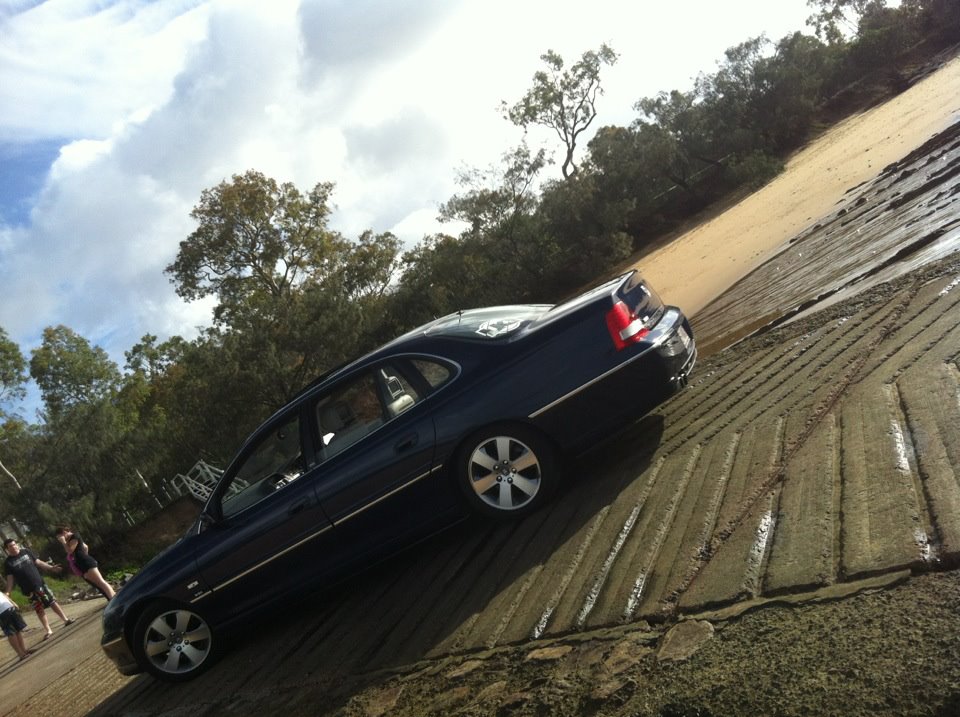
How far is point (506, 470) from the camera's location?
232 inches

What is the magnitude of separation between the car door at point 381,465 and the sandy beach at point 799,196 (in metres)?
9.58

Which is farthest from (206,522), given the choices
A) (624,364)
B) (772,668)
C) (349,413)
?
(772,668)

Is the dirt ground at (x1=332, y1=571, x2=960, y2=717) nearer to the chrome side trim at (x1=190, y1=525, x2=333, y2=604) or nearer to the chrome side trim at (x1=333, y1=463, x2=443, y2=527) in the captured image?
the chrome side trim at (x1=333, y1=463, x2=443, y2=527)

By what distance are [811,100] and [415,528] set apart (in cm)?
3519

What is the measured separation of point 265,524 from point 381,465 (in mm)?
980

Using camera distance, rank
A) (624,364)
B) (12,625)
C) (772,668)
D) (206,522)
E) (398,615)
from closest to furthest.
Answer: (772,668)
(398,615)
(624,364)
(206,522)
(12,625)

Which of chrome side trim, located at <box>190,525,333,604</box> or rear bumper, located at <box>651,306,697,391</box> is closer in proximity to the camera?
rear bumper, located at <box>651,306,697,391</box>

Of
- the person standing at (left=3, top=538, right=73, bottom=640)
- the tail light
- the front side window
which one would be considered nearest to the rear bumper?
the tail light

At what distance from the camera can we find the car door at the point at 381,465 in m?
5.93

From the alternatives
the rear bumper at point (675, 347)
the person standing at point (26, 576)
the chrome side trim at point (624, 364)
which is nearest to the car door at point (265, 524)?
the chrome side trim at point (624, 364)

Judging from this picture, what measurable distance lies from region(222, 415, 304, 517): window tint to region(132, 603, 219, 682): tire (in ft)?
2.88

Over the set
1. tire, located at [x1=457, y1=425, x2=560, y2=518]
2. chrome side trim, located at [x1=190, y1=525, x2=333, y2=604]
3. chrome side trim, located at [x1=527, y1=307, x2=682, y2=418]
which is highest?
chrome side trim, located at [x1=190, y1=525, x2=333, y2=604]

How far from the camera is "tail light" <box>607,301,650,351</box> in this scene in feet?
19.4

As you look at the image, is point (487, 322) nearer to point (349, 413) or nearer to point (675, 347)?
point (349, 413)
